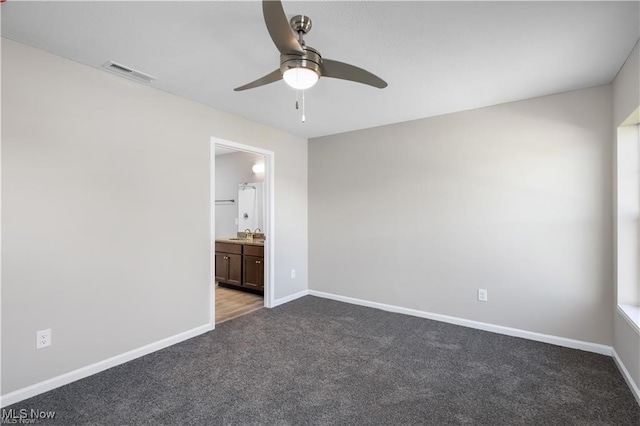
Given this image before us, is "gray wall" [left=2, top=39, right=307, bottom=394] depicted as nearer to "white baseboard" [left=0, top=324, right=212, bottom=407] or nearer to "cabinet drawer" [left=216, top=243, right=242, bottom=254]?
"white baseboard" [left=0, top=324, right=212, bottom=407]

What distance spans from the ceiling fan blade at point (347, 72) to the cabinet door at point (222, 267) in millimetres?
3935

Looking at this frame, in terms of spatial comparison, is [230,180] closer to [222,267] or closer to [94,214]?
[222,267]

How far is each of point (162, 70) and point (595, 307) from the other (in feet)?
14.0

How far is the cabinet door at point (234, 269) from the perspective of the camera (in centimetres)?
485

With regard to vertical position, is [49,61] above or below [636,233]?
above

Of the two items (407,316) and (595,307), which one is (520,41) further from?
(407,316)

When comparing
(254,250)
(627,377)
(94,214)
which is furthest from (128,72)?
(627,377)

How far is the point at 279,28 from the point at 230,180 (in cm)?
471

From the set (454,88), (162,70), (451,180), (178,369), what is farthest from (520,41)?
(178,369)

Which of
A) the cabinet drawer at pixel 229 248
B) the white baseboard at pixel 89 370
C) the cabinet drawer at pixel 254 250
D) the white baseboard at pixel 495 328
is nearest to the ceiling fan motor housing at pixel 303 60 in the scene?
the white baseboard at pixel 89 370

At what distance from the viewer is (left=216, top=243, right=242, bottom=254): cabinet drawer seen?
4863mm

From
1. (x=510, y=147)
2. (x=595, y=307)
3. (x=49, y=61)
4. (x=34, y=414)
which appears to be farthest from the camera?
(x=510, y=147)

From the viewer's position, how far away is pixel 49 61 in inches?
86.0

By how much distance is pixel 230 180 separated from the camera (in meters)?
5.87
